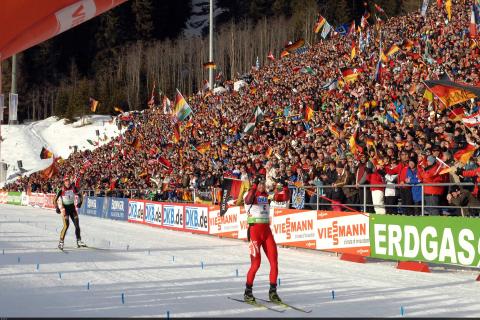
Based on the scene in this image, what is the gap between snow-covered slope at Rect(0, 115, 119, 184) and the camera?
73.6 meters

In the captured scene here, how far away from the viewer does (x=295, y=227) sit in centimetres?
1823

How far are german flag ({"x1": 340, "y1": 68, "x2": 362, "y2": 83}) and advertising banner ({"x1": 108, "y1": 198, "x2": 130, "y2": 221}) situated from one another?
13409 millimetres

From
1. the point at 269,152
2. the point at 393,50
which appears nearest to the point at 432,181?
the point at 269,152

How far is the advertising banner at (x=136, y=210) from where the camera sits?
3038 cm

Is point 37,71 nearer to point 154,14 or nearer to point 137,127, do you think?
point 154,14

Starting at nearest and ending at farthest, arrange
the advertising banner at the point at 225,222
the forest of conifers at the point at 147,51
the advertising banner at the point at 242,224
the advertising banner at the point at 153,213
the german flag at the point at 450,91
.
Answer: the german flag at the point at 450,91 → the advertising banner at the point at 242,224 → the advertising banner at the point at 225,222 → the advertising banner at the point at 153,213 → the forest of conifers at the point at 147,51

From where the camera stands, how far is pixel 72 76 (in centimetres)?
11306

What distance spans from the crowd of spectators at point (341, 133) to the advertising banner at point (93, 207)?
2.84 ft

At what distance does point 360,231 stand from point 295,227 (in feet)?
9.94

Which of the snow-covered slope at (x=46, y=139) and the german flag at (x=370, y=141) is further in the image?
the snow-covered slope at (x=46, y=139)

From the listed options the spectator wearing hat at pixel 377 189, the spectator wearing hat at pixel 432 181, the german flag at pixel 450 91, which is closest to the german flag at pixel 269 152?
the spectator wearing hat at pixel 377 189

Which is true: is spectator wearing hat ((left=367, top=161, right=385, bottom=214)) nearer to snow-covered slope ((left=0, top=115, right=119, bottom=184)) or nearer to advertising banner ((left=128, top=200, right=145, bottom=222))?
advertising banner ((left=128, top=200, right=145, bottom=222))

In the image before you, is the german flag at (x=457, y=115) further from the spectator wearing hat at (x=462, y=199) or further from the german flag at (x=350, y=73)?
the german flag at (x=350, y=73)

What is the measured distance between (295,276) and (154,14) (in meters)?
116
